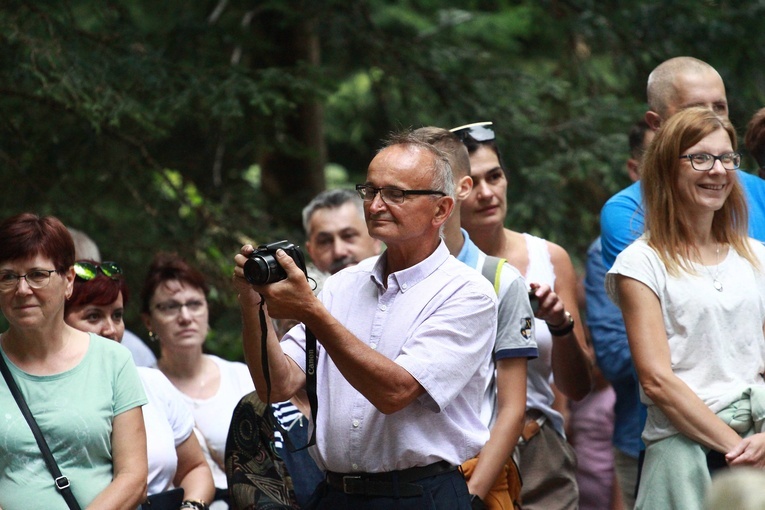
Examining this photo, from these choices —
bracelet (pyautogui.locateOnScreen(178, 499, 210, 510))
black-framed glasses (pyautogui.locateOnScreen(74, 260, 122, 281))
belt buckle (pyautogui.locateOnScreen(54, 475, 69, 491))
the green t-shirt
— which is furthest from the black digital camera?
black-framed glasses (pyautogui.locateOnScreen(74, 260, 122, 281))

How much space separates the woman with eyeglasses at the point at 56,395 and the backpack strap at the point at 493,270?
1.40m

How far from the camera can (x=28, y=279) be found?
3.77m

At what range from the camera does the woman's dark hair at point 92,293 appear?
15.1ft

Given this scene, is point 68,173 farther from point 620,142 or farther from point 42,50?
point 620,142

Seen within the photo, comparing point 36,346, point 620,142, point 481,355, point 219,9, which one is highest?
point 219,9

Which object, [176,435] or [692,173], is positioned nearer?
[692,173]

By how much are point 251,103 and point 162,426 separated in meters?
2.50

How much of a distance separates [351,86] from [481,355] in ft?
30.8

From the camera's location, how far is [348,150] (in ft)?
48.8

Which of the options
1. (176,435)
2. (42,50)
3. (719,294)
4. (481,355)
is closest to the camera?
(481,355)

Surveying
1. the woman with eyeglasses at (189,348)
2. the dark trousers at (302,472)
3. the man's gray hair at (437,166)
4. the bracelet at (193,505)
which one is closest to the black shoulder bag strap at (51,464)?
the bracelet at (193,505)

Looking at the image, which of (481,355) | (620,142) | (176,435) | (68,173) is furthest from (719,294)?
(68,173)

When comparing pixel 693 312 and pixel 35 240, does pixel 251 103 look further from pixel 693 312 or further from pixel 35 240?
pixel 693 312

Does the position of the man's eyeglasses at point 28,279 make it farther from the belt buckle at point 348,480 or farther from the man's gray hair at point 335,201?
the man's gray hair at point 335,201
